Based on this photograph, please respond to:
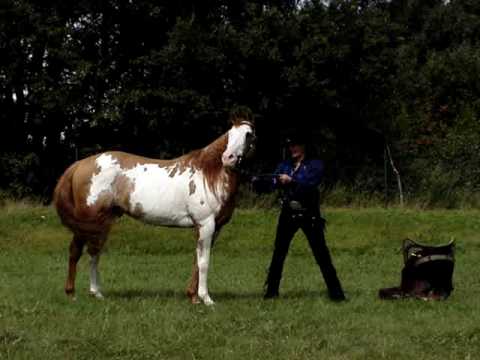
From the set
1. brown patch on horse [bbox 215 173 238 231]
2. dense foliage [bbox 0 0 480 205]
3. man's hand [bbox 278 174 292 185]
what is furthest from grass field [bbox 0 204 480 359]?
dense foliage [bbox 0 0 480 205]

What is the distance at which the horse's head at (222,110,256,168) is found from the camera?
35.1ft

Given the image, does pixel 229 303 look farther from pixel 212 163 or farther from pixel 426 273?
pixel 426 273

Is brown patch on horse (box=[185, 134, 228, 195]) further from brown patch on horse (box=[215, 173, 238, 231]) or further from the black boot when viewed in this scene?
the black boot

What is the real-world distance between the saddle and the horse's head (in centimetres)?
246

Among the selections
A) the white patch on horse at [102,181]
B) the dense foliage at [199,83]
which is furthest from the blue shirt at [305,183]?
the dense foliage at [199,83]

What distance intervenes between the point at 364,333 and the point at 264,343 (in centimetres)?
116

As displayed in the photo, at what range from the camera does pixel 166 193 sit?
10.9 metres

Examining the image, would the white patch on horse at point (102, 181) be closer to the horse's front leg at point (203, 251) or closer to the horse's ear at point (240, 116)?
the horse's front leg at point (203, 251)

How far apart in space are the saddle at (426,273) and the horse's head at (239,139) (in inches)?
96.7

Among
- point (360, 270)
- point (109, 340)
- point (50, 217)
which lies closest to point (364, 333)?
point (109, 340)

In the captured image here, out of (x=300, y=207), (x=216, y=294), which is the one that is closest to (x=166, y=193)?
(x=300, y=207)

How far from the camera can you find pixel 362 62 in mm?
26953

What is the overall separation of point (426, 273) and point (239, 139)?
2903mm

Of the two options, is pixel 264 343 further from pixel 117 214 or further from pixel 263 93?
pixel 263 93
